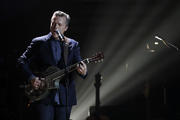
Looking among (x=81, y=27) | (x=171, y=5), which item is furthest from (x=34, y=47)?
(x=171, y=5)

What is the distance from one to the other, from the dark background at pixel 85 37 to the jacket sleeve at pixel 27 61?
2789 millimetres

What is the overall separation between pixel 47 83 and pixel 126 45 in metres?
3.80

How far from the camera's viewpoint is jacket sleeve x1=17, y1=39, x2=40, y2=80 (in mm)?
2957

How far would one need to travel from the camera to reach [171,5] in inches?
239

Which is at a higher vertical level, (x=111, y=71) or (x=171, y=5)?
(x=171, y=5)

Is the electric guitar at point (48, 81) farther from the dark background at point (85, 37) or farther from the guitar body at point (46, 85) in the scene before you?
the dark background at point (85, 37)

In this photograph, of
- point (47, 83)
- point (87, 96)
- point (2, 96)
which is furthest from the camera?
point (87, 96)

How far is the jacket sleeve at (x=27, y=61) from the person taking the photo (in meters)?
2.96

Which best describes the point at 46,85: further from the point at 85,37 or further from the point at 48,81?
the point at 85,37

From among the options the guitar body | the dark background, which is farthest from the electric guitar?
the dark background

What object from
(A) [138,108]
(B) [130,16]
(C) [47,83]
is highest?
(B) [130,16]

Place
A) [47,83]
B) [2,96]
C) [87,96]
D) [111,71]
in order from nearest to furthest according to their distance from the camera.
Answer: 1. [47,83]
2. [2,96]
3. [87,96]
4. [111,71]

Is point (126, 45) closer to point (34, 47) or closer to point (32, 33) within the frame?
point (32, 33)

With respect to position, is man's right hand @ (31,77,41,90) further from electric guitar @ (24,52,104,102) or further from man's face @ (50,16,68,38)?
man's face @ (50,16,68,38)
